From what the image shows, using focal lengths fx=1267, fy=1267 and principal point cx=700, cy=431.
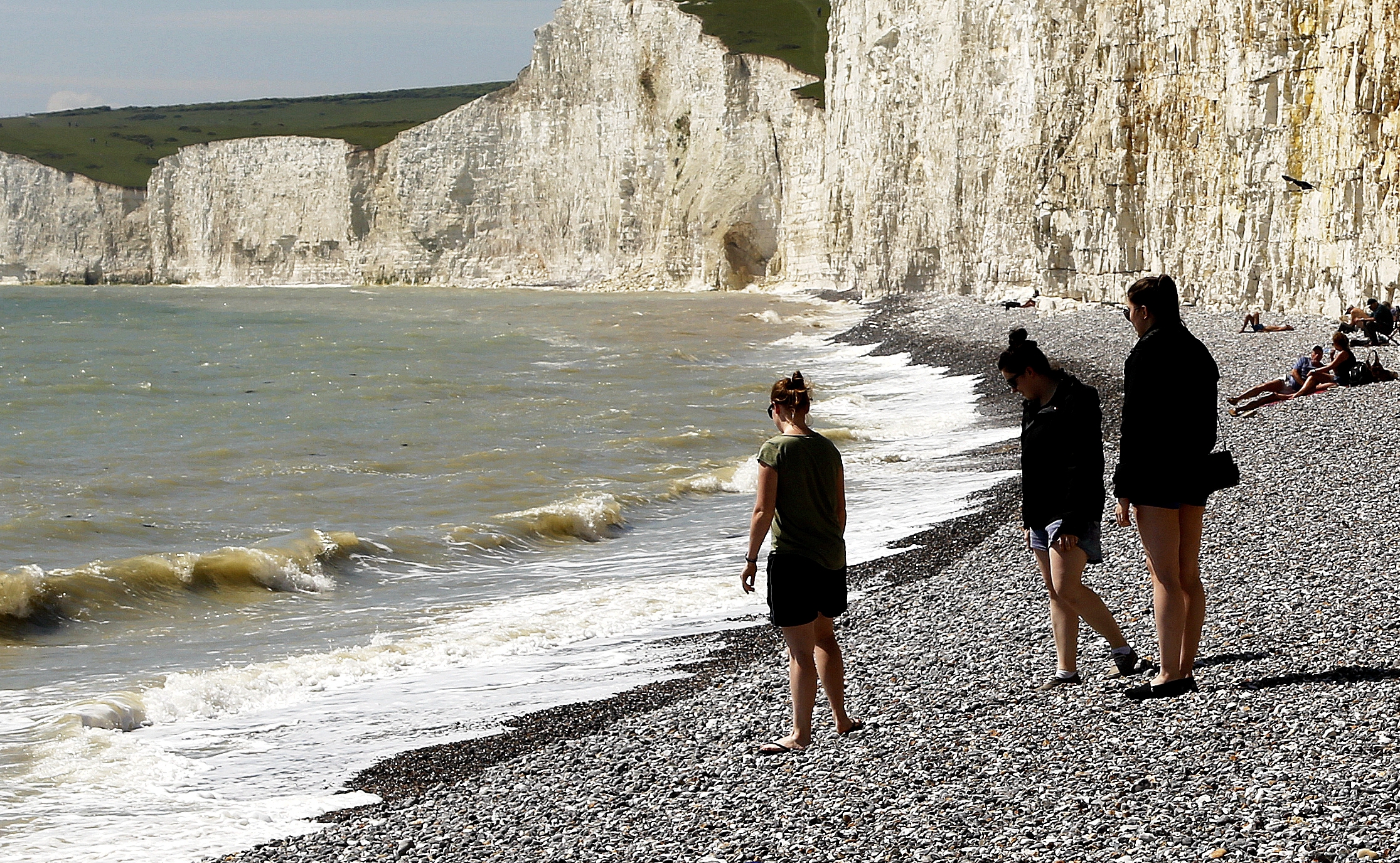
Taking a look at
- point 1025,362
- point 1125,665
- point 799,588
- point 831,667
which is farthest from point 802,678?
point 1025,362

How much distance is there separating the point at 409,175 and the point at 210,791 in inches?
3636

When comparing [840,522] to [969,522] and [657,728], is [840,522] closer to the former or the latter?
[657,728]

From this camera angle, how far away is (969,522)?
1190 centimetres

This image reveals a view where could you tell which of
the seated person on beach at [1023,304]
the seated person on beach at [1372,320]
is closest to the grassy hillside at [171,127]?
the seated person on beach at [1023,304]

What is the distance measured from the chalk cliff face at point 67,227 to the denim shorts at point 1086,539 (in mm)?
119490

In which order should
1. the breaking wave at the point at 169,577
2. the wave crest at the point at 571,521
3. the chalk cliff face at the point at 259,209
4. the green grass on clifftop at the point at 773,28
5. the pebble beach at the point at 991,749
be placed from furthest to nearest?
the chalk cliff face at the point at 259,209, the green grass on clifftop at the point at 773,28, the wave crest at the point at 571,521, the breaking wave at the point at 169,577, the pebble beach at the point at 991,749

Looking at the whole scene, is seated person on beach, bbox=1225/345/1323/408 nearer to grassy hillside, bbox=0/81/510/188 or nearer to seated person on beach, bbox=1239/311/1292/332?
seated person on beach, bbox=1239/311/1292/332

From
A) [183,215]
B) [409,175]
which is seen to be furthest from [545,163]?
[183,215]

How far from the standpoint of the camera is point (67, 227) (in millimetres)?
115875

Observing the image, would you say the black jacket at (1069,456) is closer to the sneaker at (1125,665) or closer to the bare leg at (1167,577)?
the bare leg at (1167,577)

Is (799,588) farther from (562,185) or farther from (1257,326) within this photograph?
(562,185)

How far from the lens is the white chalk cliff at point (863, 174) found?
27453 millimetres

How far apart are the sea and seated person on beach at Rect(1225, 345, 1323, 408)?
3807 millimetres

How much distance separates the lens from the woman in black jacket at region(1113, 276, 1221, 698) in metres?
5.34
